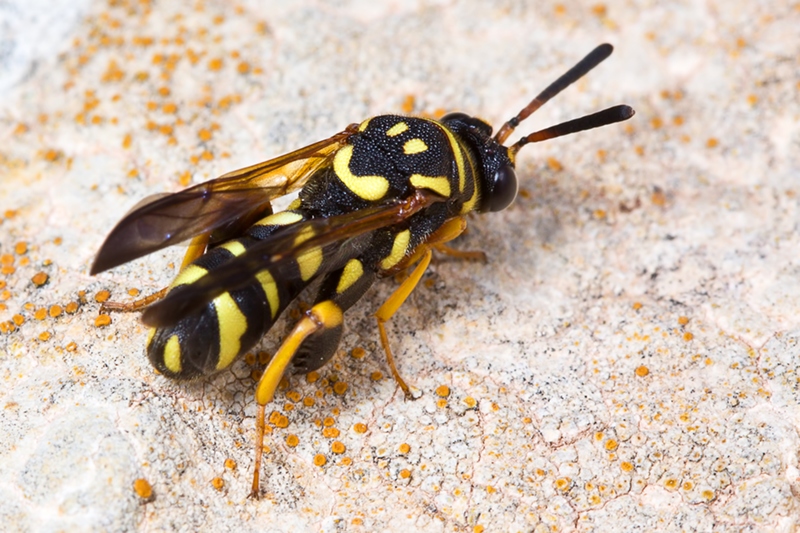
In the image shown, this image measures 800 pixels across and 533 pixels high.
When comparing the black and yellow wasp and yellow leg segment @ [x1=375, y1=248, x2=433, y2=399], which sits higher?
the black and yellow wasp

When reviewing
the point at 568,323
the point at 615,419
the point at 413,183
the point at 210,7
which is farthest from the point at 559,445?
the point at 210,7

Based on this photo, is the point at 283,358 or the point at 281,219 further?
the point at 281,219

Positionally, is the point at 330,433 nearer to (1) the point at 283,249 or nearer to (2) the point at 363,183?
(1) the point at 283,249

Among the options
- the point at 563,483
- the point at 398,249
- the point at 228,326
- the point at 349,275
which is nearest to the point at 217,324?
the point at 228,326

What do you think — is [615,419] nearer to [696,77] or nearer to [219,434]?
[219,434]

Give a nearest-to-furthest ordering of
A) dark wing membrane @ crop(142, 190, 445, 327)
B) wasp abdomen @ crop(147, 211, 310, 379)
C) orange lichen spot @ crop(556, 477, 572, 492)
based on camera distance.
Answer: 1. dark wing membrane @ crop(142, 190, 445, 327)
2. wasp abdomen @ crop(147, 211, 310, 379)
3. orange lichen spot @ crop(556, 477, 572, 492)

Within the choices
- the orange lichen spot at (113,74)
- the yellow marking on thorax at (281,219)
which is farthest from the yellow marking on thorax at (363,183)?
the orange lichen spot at (113,74)

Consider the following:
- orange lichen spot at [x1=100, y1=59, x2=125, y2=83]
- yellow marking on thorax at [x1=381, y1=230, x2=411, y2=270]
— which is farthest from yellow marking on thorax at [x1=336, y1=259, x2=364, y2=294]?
orange lichen spot at [x1=100, y1=59, x2=125, y2=83]

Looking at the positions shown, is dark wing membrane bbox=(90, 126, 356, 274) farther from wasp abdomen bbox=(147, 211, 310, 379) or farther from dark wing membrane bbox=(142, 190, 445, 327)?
dark wing membrane bbox=(142, 190, 445, 327)
